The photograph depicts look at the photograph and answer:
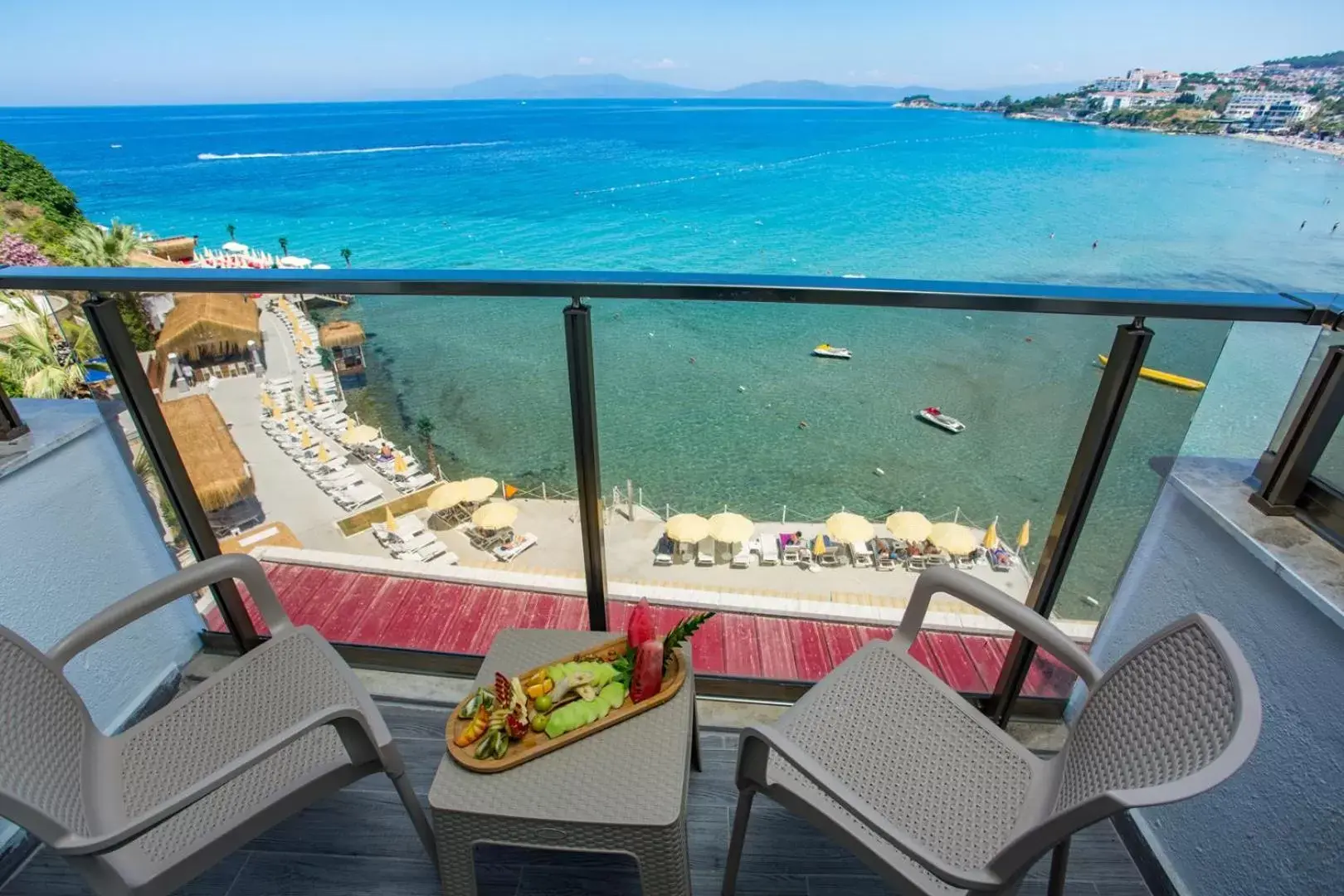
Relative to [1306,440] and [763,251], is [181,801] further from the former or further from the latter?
[763,251]

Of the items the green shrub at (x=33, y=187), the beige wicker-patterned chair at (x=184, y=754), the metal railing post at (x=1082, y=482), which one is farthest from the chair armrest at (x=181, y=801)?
the green shrub at (x=33, y=187)

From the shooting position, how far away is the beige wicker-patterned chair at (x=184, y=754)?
1014 mm

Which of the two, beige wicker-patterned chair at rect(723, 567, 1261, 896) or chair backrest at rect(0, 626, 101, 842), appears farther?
chair backrest at rect(0, 626, 101, 842)

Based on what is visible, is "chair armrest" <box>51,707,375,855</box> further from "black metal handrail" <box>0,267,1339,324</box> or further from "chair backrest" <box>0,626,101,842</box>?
"black metal handrail" <box>0,267,1339,324</box>

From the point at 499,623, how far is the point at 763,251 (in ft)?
113

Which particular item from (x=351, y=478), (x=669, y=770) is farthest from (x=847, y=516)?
(x=351, y=478)

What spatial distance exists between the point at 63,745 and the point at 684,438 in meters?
1.61

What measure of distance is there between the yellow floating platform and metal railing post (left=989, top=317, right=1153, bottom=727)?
14 millimetres

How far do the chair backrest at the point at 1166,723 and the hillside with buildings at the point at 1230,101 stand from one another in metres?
72.4

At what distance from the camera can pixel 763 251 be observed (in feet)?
112

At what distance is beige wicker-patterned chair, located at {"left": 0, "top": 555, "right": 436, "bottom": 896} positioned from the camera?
1.01m

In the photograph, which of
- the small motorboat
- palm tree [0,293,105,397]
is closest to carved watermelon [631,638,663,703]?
the small motorboat

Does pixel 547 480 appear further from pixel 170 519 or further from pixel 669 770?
pixel 170 519

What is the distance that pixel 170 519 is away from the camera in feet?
6.26
